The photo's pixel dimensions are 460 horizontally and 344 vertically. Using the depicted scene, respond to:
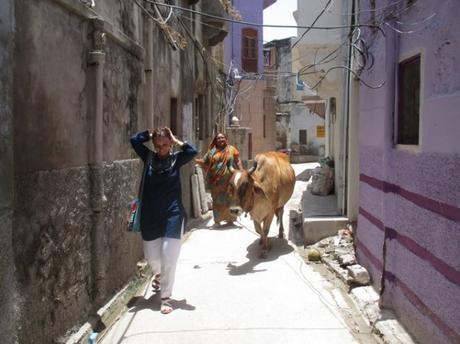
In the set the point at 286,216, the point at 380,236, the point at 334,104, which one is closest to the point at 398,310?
the point at 380,236

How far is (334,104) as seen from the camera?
1150 cm

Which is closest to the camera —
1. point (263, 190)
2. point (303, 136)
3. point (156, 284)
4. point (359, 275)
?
point (156, 284)

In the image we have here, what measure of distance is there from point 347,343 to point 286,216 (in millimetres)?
6131

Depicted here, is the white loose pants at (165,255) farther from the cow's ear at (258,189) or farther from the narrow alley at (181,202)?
the cow's ear at (258,189)

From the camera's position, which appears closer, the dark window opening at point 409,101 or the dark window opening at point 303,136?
the dark window opening at point 409,101

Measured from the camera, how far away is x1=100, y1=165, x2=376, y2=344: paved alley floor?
4.11 metres

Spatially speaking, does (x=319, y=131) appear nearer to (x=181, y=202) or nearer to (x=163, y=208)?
(x=181, y=202)

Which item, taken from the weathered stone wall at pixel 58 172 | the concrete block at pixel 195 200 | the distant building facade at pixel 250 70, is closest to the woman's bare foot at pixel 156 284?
the weathered stone wall at pixel 58 172

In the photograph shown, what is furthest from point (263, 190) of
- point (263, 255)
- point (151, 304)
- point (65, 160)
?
point (65, 160)

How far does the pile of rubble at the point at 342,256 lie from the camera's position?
5.42m

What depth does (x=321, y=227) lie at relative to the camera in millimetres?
7332

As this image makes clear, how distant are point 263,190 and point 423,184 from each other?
3.29 meters

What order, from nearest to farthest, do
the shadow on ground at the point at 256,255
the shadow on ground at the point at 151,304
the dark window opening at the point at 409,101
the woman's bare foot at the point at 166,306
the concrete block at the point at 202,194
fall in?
the dark window opening at the point at 409,101 < the woman's bare foot at the point at 166,306 < the shadow on ground at the point at 151,304 < the shadow on ground at the point at 256,255 < the concrete block at the point at 202,194

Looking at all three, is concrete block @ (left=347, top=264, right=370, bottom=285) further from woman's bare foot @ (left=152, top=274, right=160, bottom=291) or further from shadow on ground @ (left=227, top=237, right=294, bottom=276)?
woman's bare foot @ (left=152, top=274, right=160, bottom=291)
